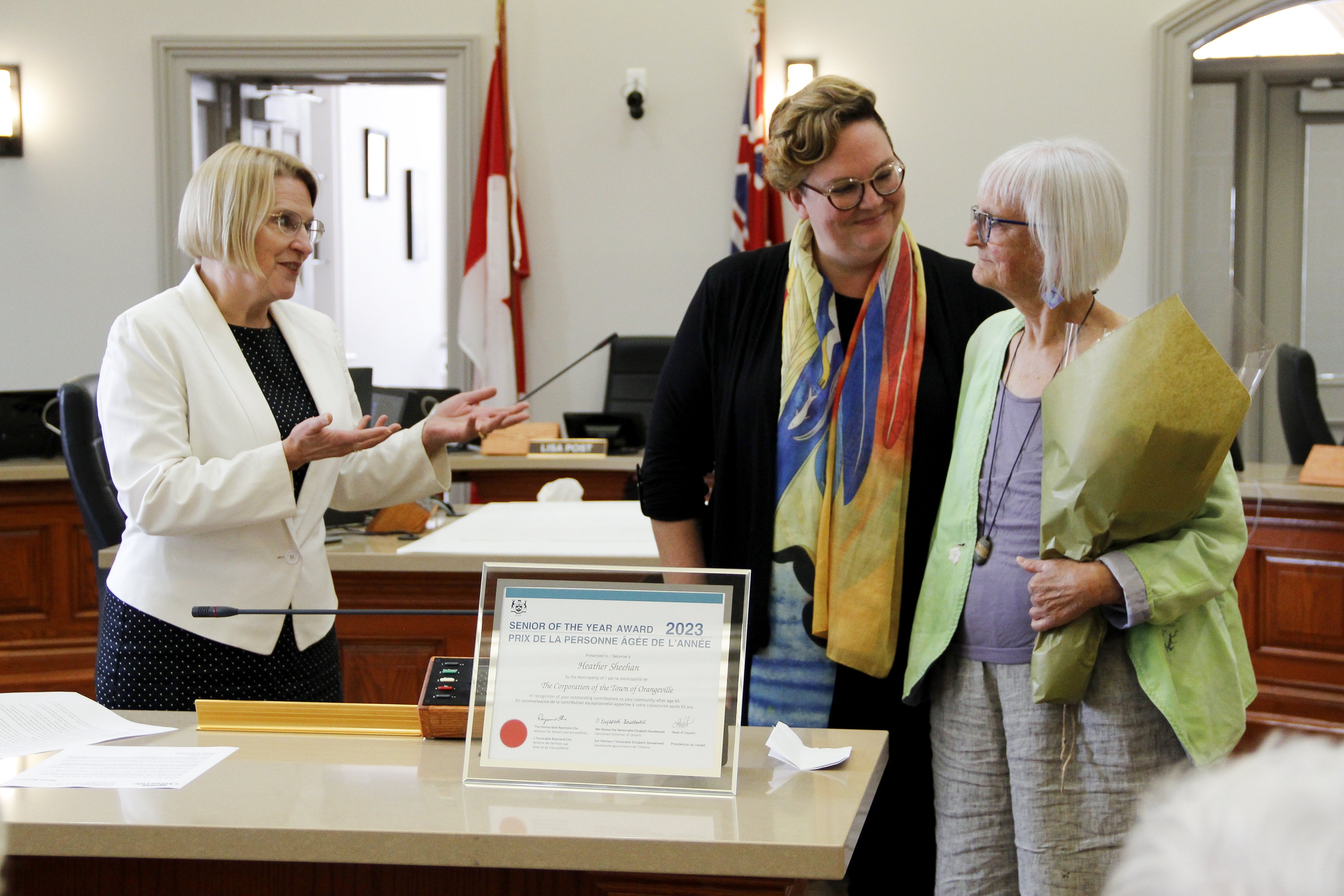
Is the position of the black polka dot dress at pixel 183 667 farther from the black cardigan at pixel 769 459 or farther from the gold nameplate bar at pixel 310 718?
the black cardigan at pixel 769 459

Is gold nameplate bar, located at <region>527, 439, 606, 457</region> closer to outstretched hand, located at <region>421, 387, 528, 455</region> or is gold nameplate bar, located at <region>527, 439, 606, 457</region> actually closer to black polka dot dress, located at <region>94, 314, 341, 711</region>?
outstretched hand, located at <region>421, 387, 528, 455</region>

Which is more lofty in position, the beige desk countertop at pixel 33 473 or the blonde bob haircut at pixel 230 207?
the blonde bob haircut at pixel 230 207

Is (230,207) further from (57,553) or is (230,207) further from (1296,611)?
(1296,611)

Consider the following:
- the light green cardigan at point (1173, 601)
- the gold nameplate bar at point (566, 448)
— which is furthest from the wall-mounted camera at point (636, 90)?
the light green cardigan at point (1173, 601)

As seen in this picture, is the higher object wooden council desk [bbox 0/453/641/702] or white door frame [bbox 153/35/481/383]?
white door frame [bbox 153/35/481/383]

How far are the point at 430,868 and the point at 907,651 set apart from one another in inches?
28.6

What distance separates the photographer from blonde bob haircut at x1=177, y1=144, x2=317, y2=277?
5.78 feet

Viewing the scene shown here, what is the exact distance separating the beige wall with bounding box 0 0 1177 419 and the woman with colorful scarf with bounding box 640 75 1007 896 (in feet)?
13.3

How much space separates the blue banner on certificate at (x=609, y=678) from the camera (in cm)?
115

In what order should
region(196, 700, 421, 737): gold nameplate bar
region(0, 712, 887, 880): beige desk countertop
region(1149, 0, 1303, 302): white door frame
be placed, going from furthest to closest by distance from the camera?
region(1149, 0, 1303, 302): white door frame, region(196, 700, 421, 737): gold nameplate bar, region(0, 712, 887, 880): beige desk countertop

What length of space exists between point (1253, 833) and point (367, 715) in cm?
116

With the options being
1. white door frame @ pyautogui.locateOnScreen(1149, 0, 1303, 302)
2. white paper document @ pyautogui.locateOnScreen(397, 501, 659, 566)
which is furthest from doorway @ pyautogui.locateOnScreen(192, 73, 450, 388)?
white door frame @ pyautogui.locateOnScreen(1149, 0, 1303, 302)

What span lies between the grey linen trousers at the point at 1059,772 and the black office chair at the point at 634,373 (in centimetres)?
391

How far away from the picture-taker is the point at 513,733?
118 cm
